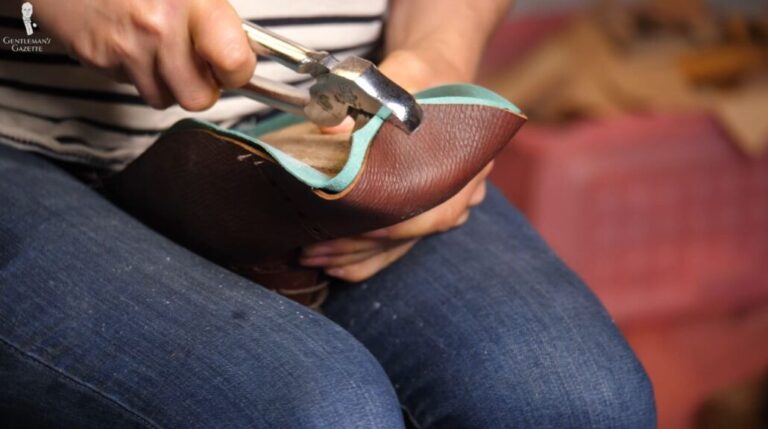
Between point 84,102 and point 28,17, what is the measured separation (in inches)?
2.6

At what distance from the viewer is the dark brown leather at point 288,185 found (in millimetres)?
497

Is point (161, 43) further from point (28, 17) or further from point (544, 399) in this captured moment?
point (544, 399)

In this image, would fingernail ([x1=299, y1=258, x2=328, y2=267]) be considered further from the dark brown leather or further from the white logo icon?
the white logo icon

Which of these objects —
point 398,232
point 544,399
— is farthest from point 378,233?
point 544,399

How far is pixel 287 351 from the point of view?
49 cm

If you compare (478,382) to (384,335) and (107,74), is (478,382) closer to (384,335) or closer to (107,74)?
(384,335)

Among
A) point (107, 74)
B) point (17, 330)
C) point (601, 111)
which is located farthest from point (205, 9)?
point (601, 111)

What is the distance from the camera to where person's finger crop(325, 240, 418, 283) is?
1.98 ft

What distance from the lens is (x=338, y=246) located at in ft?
1.90

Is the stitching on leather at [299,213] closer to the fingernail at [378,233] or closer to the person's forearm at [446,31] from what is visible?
the fingernail at [378,233]

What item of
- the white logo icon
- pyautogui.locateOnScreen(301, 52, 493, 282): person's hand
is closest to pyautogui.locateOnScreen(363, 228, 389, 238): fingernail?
pyautogui.locateOnScreen(301, 52, 493, 282): person's hand

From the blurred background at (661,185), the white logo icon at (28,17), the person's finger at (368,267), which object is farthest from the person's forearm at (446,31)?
the blurred background at (661,185)

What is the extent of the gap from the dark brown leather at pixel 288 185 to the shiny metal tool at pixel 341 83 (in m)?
0.01

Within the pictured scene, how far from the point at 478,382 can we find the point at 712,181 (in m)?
0.99
